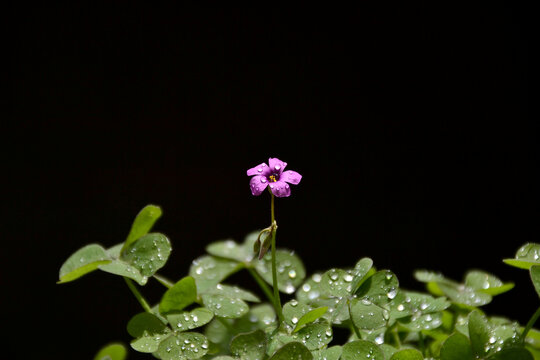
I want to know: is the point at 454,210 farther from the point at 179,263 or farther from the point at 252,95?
the point at 179,263

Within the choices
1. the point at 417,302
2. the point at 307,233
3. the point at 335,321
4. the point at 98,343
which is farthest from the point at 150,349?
the point at 98,343

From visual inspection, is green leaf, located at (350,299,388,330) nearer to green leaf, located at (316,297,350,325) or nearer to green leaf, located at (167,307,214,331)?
green leaf, located at (316,297,350,325)

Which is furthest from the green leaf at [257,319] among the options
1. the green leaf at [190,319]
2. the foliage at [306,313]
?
the green leaf at [190,319]

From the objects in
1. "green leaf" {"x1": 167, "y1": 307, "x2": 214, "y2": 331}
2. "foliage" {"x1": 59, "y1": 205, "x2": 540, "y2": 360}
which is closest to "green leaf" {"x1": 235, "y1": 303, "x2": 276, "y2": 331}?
"foliage" {"x1": 59, "y1": 205, "x2": 540, "y2": 360}

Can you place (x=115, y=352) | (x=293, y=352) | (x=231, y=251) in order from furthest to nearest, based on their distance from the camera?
(x=231, y=251) < (x=115, y=352) < (x=293, y=352)

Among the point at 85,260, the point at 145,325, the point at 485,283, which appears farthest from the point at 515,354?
the point at 85,260


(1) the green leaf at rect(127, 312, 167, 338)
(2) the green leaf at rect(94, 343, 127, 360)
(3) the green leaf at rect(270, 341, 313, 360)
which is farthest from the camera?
(2) the green leaf at rect(94, 343, 127, 360)

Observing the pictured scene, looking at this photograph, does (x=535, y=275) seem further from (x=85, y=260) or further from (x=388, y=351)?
(x=85, y=260)
